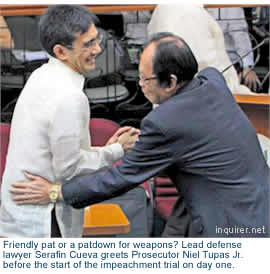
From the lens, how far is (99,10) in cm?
273

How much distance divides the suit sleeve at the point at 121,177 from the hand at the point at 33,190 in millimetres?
64

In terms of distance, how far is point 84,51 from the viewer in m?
2.10

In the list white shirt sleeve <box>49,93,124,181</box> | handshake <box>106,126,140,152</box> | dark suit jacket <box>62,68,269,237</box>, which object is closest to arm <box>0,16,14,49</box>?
handshake <box>106,126,140,152</box>

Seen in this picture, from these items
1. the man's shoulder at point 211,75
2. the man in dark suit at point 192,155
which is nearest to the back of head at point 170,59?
the man in dark suit at point 192,155

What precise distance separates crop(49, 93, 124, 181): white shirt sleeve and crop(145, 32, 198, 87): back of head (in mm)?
275

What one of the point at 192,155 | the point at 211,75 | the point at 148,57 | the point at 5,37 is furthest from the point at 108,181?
the point at 5,37

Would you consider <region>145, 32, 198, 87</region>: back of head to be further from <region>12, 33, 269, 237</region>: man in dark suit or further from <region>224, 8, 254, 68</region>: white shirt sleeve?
<region>224, 8, 254, 68</region>: white shirt sleeve

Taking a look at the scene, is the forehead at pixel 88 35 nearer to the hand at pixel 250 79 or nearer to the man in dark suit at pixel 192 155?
the man in dark suit at pixel 192 155

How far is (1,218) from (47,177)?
0.26 m

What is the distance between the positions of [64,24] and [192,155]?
24.3 inches

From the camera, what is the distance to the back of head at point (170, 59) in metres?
2.05

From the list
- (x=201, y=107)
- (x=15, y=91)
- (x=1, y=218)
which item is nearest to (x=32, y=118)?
(x=1, y=218)

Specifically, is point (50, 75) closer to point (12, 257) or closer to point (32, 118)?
point (32, 118)

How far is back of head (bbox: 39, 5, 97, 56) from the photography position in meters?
2.06
